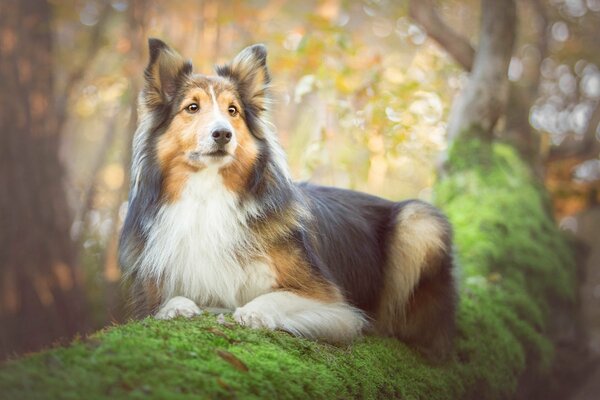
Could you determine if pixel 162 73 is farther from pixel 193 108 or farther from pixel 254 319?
pixel 254 319

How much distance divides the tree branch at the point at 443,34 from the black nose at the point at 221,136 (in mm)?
6290

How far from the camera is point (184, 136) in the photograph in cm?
384

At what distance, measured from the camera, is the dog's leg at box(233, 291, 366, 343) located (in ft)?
11.1

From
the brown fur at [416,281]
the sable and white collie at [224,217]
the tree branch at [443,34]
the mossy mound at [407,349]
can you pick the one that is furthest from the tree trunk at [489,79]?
the sable and white collie at [224,217]

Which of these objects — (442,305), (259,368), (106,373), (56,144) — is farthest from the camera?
(56,144)

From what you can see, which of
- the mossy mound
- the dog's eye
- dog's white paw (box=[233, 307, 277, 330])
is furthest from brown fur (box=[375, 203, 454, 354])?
the dog's eye

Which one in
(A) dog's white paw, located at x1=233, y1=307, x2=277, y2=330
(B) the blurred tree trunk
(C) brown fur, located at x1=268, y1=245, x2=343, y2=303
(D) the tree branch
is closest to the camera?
(A) dog's white paw, located at x1=233, y1=307, x2=277, y2=330

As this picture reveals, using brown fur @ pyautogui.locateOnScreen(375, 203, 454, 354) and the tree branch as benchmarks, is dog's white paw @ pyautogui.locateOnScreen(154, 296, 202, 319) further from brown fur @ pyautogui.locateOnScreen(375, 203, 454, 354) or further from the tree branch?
the tree branch

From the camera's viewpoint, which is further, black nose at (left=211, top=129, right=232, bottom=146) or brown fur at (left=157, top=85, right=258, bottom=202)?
brown fur at (left=157, top=85, right=258, bottom=202)

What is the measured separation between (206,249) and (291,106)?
12.0 metres

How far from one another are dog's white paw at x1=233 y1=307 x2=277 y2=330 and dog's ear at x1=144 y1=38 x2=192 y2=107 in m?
1.44

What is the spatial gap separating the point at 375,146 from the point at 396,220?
13.1ft

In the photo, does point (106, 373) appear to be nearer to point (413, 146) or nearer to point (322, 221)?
point (322, 221)

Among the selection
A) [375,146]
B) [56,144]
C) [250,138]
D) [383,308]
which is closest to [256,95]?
[250,138]
